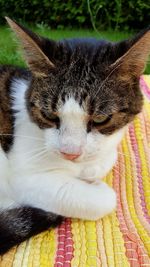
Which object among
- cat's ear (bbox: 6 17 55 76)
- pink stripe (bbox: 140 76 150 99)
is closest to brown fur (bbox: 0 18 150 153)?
cat's ear (bbox: 6 17 55 76)

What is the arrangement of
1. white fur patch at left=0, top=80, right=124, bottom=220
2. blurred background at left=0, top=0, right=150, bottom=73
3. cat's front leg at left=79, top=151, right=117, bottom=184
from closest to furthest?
white fur patch at left=0, top=80, right=124, bottom=220, cat's front leg at left=79, top=151, right=117, bottom=184, blurred background at left=0, top=0, right=150, bottom=73

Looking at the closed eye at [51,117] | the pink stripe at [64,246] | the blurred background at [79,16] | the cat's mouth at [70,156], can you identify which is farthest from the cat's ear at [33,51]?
the blurred background at [79,16]

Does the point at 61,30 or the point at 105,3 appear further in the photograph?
the point at 61,30

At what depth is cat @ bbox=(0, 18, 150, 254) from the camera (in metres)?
1.66

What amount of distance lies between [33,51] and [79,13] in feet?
15.3

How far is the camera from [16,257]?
1.57 metres

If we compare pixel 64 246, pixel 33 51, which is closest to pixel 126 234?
pixel 64 246

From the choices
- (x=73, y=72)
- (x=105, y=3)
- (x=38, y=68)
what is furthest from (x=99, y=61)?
(x=105, y=3)

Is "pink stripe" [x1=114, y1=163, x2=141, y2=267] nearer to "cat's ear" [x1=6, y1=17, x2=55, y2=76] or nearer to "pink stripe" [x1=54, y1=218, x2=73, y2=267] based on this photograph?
"pink stripe" [x1=54, y1=218, x2=73, y2=267]

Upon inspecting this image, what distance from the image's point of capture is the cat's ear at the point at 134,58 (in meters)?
1.67

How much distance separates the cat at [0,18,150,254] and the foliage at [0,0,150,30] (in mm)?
3843

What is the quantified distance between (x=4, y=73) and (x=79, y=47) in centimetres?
45

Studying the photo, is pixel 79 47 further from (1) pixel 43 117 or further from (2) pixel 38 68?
(1) pixel 43 117

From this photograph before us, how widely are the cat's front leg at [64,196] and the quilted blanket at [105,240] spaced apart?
0.06 metres
